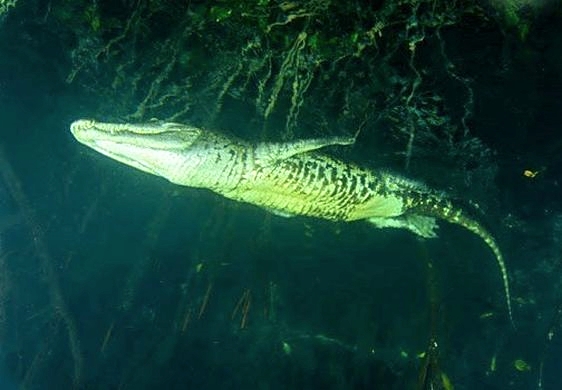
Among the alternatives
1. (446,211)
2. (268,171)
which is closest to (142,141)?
(268,171)

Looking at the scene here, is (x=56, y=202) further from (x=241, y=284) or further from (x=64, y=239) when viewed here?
(x=241, y=284)

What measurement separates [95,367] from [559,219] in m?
13.6

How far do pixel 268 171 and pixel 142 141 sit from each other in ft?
5.00

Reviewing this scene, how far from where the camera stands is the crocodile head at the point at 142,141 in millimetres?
4332

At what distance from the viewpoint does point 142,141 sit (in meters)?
4.44

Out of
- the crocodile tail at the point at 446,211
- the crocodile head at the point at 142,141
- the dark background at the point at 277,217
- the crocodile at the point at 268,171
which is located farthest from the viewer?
the crocodile tail at the point at 446,211

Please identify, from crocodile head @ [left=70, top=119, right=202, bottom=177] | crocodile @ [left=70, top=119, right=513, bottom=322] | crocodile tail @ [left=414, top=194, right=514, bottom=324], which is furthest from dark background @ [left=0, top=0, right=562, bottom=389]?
crocodile head @ [left=70, top=119, right=202, bottom=177]

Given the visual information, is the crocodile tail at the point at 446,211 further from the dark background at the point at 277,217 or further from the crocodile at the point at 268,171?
the dark background at the point at 277,217

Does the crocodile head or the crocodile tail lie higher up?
the crocodile tail

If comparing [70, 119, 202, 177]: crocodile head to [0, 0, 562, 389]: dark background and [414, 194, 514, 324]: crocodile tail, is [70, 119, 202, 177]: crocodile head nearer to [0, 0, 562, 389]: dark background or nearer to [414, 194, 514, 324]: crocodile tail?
[0, 0, 562, 389]: dark background

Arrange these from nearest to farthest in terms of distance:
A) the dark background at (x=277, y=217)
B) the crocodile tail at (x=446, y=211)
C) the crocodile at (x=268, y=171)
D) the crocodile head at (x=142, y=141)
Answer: the crocodile head at (x=142, y=141), the crocodile at (x=268, y=171), the dark background at (x=277, y=217), the crocodile tail at (x=446, y=211)

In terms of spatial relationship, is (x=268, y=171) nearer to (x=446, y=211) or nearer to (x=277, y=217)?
(x=446, y=211)

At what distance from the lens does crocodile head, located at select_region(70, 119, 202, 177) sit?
14.2ft

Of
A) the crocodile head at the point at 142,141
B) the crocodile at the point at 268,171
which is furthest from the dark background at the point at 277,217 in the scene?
the crocodile head at the point at 142,141
